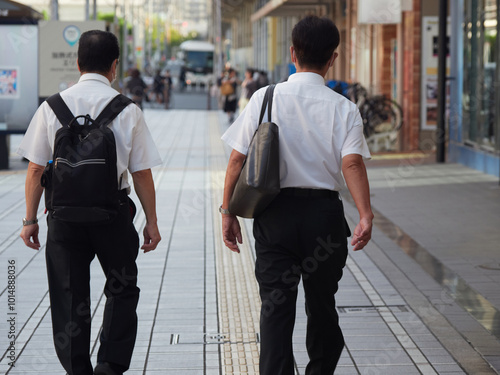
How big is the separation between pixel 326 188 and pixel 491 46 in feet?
37.7

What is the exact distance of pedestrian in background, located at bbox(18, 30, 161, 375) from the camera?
4164mm

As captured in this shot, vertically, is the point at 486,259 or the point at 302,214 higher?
the point at 302,214

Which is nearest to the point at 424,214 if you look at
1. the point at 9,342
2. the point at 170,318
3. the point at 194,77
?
the point at 170,318

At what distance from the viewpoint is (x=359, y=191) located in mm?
4027

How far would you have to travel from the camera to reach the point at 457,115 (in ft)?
54.9

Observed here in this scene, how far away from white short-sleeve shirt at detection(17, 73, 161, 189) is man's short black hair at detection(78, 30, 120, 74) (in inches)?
1.5

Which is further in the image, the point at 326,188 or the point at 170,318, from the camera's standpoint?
the point at 170,318

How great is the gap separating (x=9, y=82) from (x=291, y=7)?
18.4 metres

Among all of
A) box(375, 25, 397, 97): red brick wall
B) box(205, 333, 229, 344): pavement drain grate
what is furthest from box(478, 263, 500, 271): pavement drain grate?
box(375, 25, 397, 97): red brick wall

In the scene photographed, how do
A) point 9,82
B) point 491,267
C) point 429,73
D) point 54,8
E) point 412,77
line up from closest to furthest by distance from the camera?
1. point 491,267
2. point 9,82
3. point 54,8
4. point 429,73
5. point 412,77

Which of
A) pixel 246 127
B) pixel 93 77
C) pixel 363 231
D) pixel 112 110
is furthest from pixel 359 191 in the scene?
pixel 93 77

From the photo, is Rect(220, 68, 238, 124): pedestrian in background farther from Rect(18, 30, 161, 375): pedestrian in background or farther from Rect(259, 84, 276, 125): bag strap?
Rect(259, 84, 276, 125): bag strap

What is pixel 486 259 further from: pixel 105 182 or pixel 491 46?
pixel 491 46

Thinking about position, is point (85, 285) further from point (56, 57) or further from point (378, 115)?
point (378, 115)
